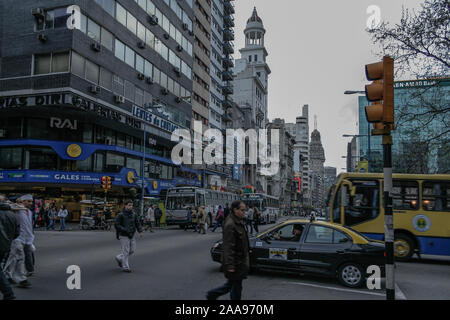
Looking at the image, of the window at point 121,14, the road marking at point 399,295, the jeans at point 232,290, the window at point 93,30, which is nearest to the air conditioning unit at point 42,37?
the window at point 93,30

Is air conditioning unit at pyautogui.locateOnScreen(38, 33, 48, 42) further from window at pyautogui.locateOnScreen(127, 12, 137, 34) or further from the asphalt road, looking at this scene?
the asphalt road

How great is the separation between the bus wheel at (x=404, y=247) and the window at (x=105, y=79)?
26277mm

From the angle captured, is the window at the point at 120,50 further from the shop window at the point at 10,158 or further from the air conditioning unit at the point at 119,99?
the shop window at the point at 10,158

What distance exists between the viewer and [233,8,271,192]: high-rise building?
93.2 m

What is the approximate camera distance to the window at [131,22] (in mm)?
36219

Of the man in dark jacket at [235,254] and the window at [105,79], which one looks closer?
the man in dark jacket at [235,254]

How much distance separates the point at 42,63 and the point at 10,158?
26.8 feet

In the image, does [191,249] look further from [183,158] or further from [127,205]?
[183,158]

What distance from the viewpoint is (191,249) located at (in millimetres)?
15406

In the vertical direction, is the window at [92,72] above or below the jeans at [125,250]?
above

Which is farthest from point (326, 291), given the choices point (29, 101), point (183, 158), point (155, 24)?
point (183, 158)

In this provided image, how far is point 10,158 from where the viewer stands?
104ft

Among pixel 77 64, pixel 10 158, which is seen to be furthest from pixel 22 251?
pixel 10 158

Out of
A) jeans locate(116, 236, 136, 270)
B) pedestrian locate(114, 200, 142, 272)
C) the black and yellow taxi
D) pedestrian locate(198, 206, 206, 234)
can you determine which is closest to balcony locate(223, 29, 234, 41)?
pedestrian locate(198, 206, 206, 234)
